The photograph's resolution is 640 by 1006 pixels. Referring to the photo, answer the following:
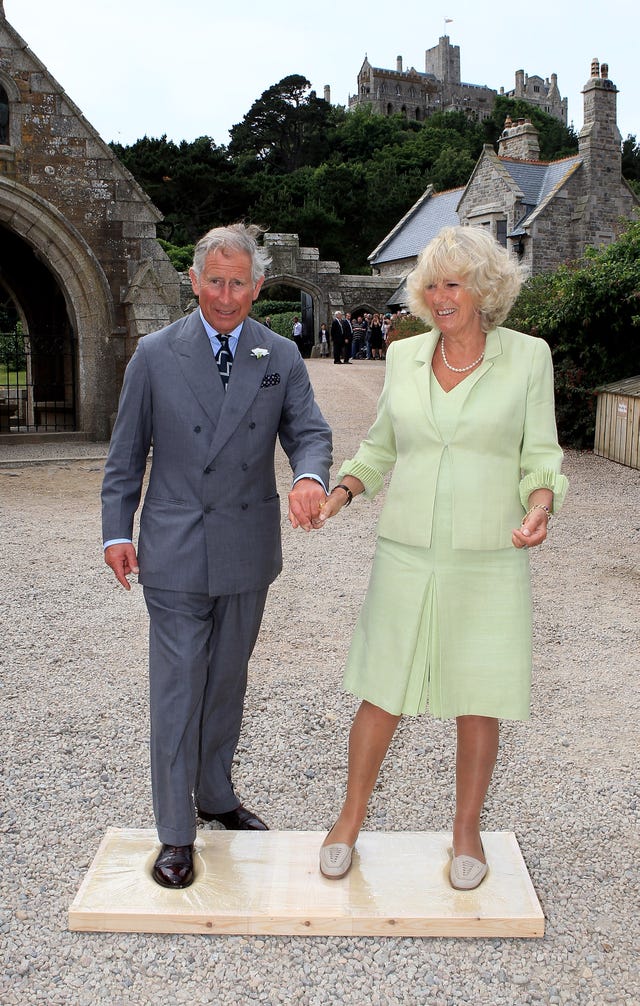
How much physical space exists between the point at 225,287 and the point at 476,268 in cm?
73

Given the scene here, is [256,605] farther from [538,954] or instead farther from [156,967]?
[538,954]

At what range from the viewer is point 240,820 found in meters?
3.20

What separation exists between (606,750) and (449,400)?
207 centimetres

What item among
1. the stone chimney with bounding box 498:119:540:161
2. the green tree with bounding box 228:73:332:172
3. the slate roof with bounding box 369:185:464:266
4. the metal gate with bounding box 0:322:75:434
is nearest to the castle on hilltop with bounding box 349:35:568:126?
the green tree with bounding box 228:73:332:172

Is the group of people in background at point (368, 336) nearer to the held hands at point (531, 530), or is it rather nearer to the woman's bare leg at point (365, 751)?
the woman's bare leg at point (365, 751)

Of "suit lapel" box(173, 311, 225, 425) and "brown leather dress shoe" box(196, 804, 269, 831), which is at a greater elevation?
"suit lapel" box(173, 311, 225, 425)

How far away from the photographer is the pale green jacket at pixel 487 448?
8.36 ft

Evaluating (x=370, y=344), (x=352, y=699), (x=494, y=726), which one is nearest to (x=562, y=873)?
(x=494, y=726)

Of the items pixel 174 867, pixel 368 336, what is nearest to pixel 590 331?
pixel 174 867

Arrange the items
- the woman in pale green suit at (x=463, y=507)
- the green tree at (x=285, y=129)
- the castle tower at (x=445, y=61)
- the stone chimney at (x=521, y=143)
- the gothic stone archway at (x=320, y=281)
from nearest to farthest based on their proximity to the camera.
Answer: the woman in pale green suit at (x=463, y=507)
the gothic stone archway at (x=320, y=281)
the stone chimney at (x=521, y=143)
the green tree at (x=285, y=129)
the castle tower at (x=445, y=61)

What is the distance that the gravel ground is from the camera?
2482 millimetres

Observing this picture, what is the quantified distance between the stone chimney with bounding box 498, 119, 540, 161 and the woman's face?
2955cm

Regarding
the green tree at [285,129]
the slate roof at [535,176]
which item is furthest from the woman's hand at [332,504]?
the green tree at [285,129]

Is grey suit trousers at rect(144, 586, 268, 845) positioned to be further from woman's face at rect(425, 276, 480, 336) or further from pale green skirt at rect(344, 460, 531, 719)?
woman's face at rect(425, 276, 480, 336)
